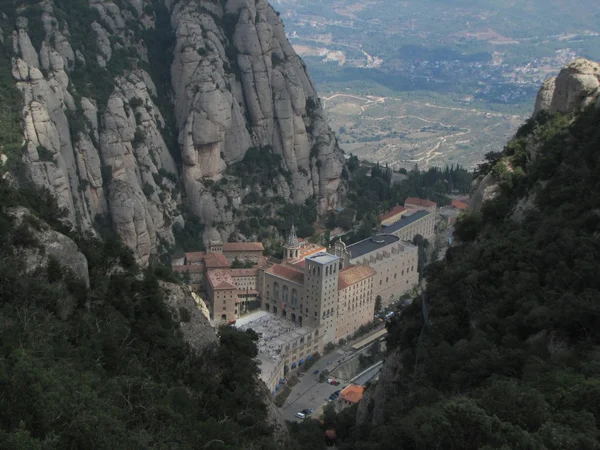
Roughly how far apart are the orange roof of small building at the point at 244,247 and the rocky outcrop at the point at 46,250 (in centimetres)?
4262

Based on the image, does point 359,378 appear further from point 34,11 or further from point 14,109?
point 34,11

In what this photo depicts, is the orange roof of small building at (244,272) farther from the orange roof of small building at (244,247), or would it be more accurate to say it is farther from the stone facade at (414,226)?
the stone facade at (414,226)

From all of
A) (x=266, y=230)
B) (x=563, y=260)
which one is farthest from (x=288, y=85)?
(x=563, y=260)

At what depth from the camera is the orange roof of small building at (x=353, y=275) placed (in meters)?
62.3

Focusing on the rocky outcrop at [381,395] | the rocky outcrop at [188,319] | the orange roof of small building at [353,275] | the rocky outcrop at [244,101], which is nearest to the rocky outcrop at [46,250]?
the rocky outcrop at [188,319]

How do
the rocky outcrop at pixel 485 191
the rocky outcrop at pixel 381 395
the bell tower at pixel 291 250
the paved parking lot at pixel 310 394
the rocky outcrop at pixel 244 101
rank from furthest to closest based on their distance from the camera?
the rocky outcrop at pixel 244 101
the bell tower at pixel 291 250
the paved parking lot at pixel 310 394
the rocky outcrop at pixel 485 191
the rocky outcrop at pixel 381 395

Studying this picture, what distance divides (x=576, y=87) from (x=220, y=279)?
30.4m

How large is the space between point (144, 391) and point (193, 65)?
60637 millimetres

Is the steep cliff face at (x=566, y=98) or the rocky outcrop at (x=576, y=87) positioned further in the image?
the rocky outcrop at (x=576, y=87)

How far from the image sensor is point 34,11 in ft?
240

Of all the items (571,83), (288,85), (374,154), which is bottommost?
(374,154)

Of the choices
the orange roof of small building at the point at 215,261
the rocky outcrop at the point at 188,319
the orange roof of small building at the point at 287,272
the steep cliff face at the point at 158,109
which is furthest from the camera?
the steep cliff face at the point at 158,109

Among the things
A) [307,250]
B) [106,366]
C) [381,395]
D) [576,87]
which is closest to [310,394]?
[307,250]

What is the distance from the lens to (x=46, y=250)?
26.2 metres
